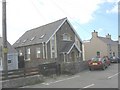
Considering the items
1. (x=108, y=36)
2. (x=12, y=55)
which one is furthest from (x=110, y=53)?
(x=12, y=55)

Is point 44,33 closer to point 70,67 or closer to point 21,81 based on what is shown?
point 70,67

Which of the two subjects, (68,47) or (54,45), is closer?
(54,45)

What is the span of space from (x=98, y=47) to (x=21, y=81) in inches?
1755

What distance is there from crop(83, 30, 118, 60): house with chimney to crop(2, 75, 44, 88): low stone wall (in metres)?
41.4

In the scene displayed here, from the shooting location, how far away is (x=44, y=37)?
40156 mm

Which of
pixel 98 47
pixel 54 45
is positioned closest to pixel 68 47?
pixel 54 45

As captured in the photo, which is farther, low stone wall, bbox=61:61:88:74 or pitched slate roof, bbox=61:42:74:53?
pitched slate roof, bbox=61:42:74:53

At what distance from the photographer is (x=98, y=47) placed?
61.6 metres

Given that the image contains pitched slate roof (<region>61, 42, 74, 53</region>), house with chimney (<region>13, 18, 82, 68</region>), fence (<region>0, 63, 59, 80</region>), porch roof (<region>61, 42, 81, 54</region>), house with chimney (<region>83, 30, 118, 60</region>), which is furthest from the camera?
house with chimney (<region>83, 30, 118, 60</region>)

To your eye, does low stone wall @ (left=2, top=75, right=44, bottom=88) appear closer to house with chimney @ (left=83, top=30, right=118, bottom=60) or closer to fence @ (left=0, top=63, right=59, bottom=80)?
fence @ (left=0, top=63, right=59, bottom=80)

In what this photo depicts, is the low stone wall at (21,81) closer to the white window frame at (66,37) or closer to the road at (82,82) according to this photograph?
the road at (82,82)

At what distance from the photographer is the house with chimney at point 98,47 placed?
60.5 meters

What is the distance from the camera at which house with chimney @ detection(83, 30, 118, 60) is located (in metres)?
60.5

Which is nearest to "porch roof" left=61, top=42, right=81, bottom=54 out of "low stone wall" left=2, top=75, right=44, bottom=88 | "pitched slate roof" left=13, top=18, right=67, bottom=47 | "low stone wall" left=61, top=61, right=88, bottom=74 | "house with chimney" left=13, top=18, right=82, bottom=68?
"house with chimney" left=13, top=18, right=82, bottom=68
